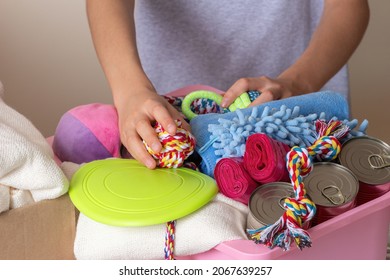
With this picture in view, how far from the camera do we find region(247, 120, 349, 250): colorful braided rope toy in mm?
663

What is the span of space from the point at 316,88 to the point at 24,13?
2.74ft

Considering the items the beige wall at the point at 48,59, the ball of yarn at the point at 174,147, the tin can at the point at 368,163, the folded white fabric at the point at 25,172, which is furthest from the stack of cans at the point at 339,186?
the beige wall at the point at 48,59

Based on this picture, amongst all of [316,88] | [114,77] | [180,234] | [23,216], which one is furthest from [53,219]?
[316,88]

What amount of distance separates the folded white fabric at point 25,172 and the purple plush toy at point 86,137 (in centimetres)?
10

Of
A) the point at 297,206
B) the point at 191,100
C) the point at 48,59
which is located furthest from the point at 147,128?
the point at 48,59

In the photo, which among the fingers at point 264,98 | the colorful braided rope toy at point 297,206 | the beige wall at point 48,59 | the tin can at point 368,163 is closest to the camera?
the colorful braided rope toy at point 297,206

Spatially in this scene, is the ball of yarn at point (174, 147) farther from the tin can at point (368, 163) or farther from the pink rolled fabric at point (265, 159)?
the tin can at point (368, 163)

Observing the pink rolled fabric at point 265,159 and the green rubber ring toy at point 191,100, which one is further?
the green rubber ring toy at point 191,100

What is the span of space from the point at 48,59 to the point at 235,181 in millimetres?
993

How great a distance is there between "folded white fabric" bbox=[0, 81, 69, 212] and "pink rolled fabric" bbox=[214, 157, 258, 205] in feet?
0.61

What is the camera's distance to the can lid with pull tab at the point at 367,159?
781 mm

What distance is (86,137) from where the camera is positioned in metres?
0.86

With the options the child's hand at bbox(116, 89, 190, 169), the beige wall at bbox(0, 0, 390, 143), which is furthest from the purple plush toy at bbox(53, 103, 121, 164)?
the beige wall at bbox(0, 0, 390, 143)
